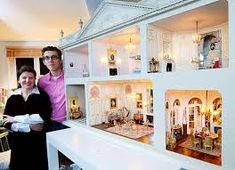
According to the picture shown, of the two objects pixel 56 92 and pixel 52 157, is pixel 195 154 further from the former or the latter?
Answer: pixel 56 92

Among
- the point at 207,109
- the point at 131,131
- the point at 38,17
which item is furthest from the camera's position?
the point at 38,17

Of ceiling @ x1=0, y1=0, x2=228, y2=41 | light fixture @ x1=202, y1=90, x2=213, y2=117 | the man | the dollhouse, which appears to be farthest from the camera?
ceiling @ x1=0, y1=0, x2=228, y2=41

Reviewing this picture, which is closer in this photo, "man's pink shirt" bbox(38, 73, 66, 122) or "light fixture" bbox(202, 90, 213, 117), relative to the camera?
"light fixture" bbox(202, 90, 213, 117)

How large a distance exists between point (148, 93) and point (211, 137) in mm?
793

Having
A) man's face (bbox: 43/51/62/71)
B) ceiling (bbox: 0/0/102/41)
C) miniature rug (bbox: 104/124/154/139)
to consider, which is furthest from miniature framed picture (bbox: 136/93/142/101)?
ceiling (bbox: 0/0/102/41)

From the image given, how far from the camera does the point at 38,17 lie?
3371mm

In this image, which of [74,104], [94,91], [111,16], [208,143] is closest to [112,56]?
[94,91]

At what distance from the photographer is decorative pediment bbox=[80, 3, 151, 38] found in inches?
46.2

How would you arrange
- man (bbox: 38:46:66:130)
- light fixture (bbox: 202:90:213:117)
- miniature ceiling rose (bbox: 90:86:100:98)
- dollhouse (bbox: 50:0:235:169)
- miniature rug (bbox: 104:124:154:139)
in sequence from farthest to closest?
man (bbox: 38:46:66:130)
miniature ceiling rose (bbox: 90:86:100:98)
miniature rug (bbox: 104:124:154:139)
light fixture (bbox: 202:90:213:117)
dollhouse (bbox: 50:0:235:169)

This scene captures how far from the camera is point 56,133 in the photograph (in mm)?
1693

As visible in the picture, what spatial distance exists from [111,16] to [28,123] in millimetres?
1120

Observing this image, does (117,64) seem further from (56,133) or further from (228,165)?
(228,165)

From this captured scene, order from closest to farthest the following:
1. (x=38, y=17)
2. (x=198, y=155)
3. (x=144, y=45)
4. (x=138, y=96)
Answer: (x=198, y=155)
(x=144, y=45)
(x=138, y=96)
(x=38, y=17)

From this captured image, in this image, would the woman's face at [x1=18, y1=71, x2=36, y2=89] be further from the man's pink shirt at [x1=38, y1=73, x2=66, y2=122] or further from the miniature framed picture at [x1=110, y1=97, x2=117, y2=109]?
the miniature framed picture at [x1=110, y1=97, x2=117, y2=109]
